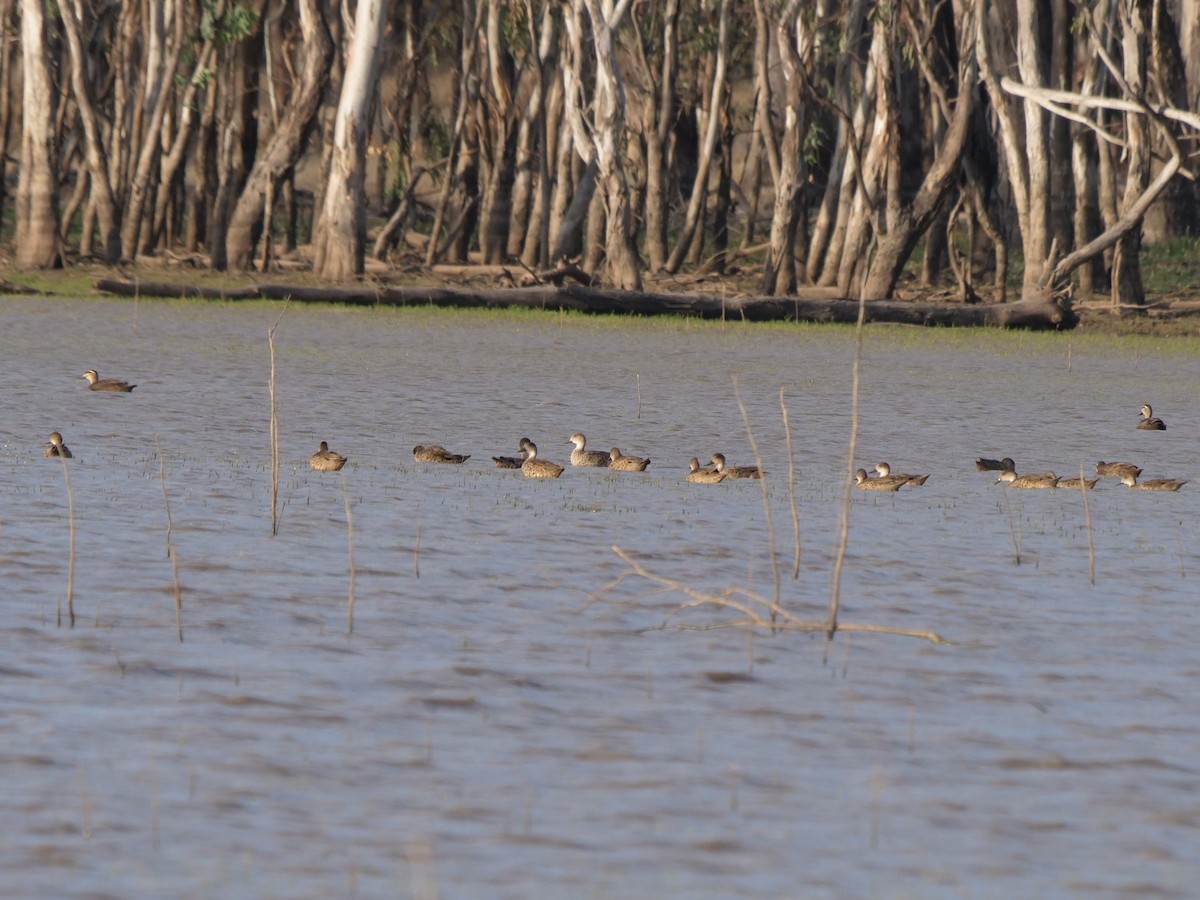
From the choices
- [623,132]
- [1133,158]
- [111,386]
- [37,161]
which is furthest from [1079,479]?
[623,132]

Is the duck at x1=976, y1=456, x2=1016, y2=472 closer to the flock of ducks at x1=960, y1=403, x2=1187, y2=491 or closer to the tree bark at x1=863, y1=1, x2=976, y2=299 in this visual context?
the flock of ducks at x1=960, y1=403, x2=1187, y2=491

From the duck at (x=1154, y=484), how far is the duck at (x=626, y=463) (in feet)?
9.43

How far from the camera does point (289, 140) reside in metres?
32.1

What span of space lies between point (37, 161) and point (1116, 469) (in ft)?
72.0

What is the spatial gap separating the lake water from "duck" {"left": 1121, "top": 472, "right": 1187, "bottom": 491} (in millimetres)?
112

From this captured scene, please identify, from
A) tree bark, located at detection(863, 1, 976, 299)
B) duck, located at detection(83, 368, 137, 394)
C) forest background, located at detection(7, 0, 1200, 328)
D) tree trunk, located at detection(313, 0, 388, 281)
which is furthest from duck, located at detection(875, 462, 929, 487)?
tree trunk, located at detection(313, 0, 388, 281)

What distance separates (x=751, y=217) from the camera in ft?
135

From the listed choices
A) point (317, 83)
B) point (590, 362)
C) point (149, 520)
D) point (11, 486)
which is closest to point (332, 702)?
point (149, 520)

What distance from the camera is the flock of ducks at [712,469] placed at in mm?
12383

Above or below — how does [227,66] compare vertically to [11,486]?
above

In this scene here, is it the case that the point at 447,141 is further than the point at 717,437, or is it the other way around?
the point at 447,141

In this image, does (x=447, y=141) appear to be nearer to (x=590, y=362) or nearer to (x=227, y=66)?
(x=227, y=66)

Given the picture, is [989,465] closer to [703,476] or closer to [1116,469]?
[1116,469]

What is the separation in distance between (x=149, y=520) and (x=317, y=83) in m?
21.9
